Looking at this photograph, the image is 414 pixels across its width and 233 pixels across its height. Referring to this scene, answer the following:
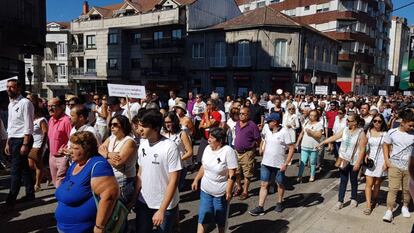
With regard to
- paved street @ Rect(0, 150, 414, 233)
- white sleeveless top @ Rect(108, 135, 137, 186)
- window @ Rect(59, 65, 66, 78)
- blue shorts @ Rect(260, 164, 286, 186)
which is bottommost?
paved street @ Rect(0, 150, 414, 233)

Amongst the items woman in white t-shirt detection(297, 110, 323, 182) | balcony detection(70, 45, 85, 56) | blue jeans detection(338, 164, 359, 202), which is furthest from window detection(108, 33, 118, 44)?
blue jeans detection(338, 164, 359, 202)

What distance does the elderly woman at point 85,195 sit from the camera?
2.60 metres

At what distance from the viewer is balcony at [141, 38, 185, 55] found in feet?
109

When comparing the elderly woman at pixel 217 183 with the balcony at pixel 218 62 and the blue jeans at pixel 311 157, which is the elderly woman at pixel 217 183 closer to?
the blue jeans at pixel 311 157

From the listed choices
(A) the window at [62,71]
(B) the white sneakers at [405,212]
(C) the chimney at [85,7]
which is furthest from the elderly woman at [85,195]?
(C) the chimney at [85,7]

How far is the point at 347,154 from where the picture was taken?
5.62 m

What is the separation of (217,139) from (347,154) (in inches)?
112

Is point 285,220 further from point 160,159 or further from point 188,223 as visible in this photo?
point 160,159

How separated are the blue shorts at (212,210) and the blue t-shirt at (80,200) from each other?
1.61 meters

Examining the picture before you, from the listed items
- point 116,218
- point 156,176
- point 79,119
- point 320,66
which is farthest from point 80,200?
point 320,66

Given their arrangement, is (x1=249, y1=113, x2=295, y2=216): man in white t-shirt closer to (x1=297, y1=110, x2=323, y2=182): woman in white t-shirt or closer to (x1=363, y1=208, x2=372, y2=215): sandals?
(x1=363, y1=208, x2=372, y2=215): sandals

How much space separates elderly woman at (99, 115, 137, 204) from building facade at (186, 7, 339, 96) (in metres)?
25.9

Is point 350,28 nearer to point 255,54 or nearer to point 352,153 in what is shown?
point 255,54

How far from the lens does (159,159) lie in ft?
10.3
